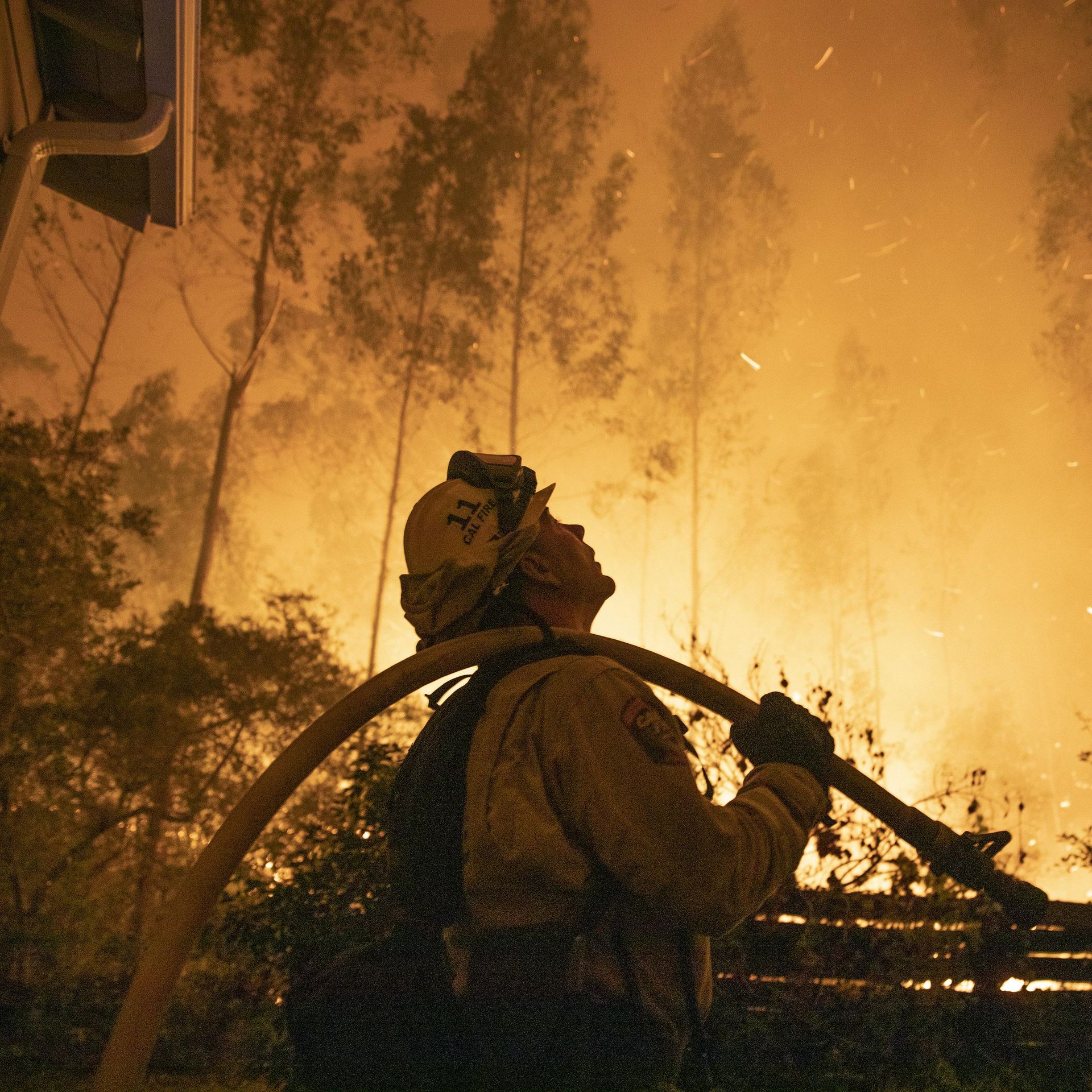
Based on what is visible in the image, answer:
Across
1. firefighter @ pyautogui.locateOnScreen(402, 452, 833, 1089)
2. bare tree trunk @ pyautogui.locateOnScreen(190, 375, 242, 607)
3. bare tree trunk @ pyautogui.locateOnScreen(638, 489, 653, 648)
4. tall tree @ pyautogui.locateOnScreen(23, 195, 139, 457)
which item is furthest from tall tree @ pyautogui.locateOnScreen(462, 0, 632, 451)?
firefighter @ pyautogui.locateOnScreen(402, 452, 833, 1089)

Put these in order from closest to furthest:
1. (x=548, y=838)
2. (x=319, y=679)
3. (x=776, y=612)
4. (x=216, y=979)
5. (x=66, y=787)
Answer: (x=548, y=838) < (x=216, y=979) < (x=66, y=787) < (x=319, y=679) < (x=776, y=612)

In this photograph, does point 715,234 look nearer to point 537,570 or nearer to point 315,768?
point 537,570

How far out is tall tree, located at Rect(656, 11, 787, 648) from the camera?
17.8 m

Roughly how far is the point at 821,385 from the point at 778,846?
2128 cm

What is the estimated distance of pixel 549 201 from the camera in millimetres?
15523

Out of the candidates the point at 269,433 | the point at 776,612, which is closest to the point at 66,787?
the point at 269,433

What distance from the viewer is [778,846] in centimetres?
155

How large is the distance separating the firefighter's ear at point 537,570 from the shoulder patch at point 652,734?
54cm

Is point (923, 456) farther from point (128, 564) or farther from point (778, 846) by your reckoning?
point (778, 846)

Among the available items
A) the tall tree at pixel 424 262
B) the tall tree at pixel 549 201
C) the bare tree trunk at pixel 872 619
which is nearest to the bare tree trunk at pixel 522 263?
the tall tree at pixel 549 201

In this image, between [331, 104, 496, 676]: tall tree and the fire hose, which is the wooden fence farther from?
[331, 104, 496, 676]: tall tree

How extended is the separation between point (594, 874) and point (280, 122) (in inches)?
591

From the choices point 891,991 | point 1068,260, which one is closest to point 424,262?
point 891,991

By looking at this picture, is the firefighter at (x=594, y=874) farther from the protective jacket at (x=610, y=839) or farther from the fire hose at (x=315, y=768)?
the fire hose at (x=315, y=768)
